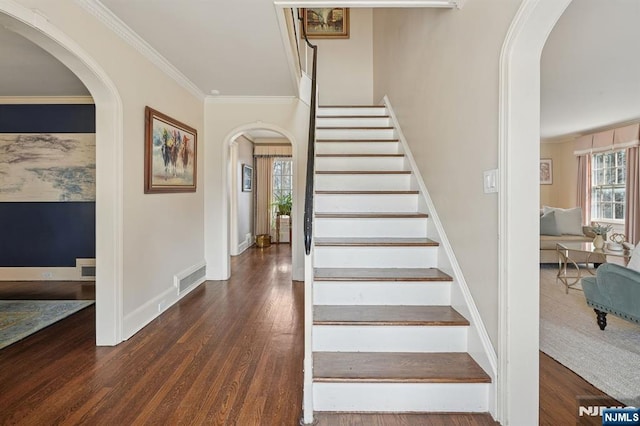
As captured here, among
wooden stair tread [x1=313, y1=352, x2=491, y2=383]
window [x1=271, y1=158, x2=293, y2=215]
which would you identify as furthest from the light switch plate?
window [x1=271, y1=158, x2=293, y2=215]

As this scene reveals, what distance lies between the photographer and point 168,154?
3.59 m

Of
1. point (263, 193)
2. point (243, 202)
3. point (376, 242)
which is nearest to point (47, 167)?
point (243, 202)

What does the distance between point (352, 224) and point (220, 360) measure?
1443 mm

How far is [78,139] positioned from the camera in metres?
4.66

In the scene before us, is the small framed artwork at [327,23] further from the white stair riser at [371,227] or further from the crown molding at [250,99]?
the white stair riser at [371,227]

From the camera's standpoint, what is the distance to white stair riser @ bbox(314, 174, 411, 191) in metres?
3.27

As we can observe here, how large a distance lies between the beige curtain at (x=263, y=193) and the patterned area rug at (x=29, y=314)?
4.80 m

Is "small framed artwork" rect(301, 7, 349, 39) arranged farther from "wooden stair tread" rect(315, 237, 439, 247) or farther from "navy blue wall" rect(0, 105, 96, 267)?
"wooden stair tread" rect(315, 237, 439, 247)

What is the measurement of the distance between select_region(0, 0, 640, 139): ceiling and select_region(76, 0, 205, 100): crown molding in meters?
0.03

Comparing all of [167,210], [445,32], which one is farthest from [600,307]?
[167,210]

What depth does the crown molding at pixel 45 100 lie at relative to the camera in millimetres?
4527

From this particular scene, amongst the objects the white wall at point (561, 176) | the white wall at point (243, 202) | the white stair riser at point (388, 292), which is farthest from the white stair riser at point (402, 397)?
the white wall at point (561, 176)

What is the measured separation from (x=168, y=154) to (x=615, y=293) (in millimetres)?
4320

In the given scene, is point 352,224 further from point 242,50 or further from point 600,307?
point 600,307
